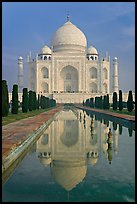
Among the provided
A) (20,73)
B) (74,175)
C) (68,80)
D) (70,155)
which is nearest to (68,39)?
(68,80)

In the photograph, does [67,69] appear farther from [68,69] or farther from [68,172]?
[68,172]

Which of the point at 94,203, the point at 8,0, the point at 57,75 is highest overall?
the point at 57,75

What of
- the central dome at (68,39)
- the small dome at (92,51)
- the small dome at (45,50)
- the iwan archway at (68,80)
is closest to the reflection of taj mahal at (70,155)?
the iwan archway at (68,80)

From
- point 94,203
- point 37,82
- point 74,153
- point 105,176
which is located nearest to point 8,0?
point 94,203

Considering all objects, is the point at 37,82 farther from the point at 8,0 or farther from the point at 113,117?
the point at 8,0

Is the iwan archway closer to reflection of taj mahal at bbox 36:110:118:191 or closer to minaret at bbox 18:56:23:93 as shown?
minaret at bbox 18:56:23:93

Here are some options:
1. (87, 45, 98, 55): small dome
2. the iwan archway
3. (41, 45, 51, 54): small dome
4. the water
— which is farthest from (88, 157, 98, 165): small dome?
(87, 45, 98, 55): small dome
